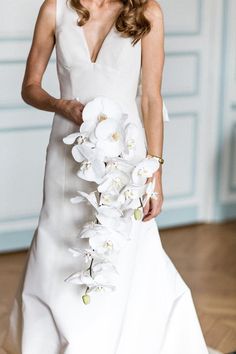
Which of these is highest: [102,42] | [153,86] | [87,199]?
[102,42]

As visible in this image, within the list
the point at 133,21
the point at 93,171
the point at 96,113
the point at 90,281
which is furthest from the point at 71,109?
the point at 90,281

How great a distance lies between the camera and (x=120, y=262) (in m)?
3.01

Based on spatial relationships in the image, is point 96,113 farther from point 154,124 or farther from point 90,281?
point 90,281

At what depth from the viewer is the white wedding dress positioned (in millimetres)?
2895

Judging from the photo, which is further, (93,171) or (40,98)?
(40,98)

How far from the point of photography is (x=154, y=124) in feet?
9.67

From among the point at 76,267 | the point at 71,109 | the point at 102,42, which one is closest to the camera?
the point at 71,109

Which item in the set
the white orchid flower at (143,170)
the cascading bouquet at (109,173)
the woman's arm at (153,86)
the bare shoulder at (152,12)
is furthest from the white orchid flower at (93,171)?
the bare shoulder at (152,12)

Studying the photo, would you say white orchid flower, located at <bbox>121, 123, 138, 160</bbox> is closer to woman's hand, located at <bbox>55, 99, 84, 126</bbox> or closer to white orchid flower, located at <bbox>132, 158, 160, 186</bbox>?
white orchid flower, located at <bbox>132, 158, 160, 186</bbox>

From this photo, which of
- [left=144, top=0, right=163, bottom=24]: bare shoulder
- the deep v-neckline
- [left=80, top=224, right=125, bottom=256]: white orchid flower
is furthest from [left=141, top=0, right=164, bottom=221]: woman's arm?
[left=80, top=224, right=125, bottom=256]: white orchid flower

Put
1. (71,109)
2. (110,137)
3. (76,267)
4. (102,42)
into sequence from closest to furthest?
(110,137) < (71,109) < (102,42) < (76,267)

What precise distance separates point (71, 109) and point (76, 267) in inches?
24.3

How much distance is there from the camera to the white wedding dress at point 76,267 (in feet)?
9.50

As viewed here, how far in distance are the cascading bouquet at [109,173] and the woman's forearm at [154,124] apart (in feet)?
0.68
